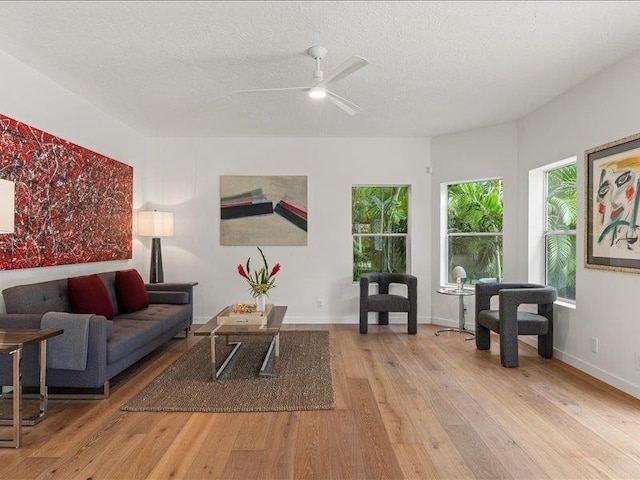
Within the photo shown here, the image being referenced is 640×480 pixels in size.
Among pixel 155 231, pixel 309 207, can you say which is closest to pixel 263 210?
pixel 309 207

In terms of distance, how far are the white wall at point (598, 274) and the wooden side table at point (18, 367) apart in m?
4.24

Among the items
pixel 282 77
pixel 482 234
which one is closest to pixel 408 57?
pixel 282 77

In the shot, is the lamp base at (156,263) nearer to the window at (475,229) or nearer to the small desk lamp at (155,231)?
the small desk lamp at (155,231)

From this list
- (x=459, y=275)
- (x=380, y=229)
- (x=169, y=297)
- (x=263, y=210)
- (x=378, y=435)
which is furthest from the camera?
(x=380, y=229)

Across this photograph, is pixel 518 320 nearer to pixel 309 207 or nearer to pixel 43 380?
pixel 309 207

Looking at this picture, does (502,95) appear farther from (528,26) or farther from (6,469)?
(6,469)

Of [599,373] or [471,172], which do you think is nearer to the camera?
[599,373]

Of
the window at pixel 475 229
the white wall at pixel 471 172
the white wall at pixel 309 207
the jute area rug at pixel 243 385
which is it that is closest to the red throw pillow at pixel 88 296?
the jute area rug at pixel 243 385

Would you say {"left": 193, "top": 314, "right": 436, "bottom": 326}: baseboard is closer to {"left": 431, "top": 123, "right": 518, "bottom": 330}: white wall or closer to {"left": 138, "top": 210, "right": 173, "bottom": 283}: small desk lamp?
{"left": 431, "top": 123, "right": 518, "bottom": 330}: white wall

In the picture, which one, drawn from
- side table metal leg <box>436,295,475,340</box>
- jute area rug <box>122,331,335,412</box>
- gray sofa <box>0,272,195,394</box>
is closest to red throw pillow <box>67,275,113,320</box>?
gray sofa <box>0,272,195,394</box>

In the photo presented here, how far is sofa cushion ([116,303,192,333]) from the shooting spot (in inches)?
165

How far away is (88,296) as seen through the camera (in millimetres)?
3752

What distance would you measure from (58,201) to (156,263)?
1766mm

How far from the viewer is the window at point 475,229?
18.1ft
